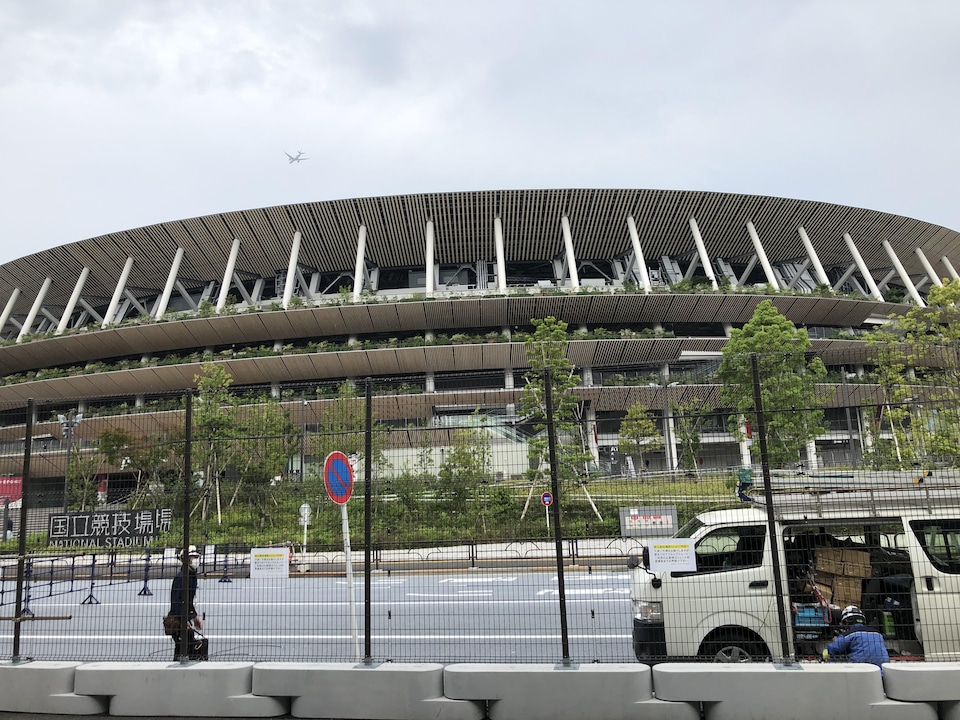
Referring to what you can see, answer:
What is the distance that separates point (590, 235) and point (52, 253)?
119 feet

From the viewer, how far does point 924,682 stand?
5.45 meters

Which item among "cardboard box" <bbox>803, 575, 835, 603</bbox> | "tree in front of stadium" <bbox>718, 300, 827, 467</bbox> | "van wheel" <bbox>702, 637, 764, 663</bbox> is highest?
"tree in front of stadium" <bbox>718, 300, 827, 467</bbox>

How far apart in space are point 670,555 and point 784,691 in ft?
4.69

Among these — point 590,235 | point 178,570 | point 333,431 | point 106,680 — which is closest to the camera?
→ point 106,680

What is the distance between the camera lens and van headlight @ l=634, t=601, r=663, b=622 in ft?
23.9

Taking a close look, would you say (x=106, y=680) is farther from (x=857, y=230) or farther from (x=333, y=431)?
(x=857, y=230)

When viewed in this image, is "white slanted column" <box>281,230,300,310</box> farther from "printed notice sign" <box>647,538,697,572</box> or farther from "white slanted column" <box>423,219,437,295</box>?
"printed notice sign" <box>647,538,697,572</box>

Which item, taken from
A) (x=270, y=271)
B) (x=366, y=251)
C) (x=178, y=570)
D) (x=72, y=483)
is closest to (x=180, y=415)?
(x=72, y=483)

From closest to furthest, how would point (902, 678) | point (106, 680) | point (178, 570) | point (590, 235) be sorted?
1. point (902, 678)
2. point (106, 680)
3. point (178, 570)
4. point (590, 235)

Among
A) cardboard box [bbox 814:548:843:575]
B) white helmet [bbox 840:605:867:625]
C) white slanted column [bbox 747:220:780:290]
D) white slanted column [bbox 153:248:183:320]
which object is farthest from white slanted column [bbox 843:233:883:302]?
white slanted column [bbox 153:248:183:320]

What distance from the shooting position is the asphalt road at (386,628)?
8.63 m

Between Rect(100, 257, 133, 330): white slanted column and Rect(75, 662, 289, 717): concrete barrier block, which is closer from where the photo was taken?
Rect(75, 662, 289, 717): concrete barrier block

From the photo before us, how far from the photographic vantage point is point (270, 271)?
151 feet

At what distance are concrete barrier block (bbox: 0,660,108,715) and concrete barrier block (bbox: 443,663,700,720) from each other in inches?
143
